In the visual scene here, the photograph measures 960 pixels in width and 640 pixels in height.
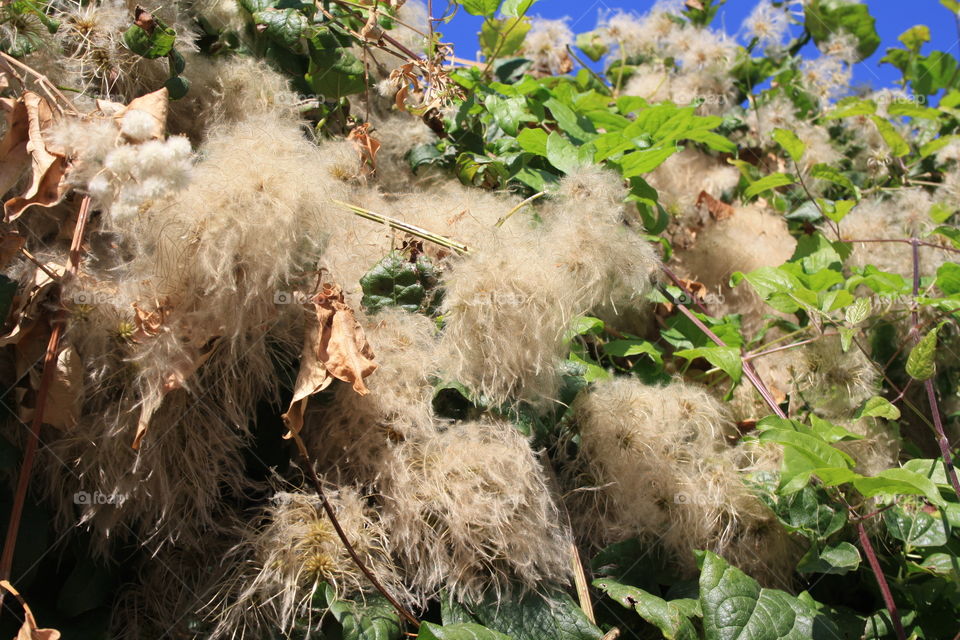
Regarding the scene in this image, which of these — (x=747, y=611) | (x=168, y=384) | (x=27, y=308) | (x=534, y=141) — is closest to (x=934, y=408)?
(x=747, y=611)

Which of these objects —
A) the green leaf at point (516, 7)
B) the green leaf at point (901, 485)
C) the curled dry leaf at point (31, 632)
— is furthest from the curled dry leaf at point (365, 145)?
the green leaf at point (901, 485)

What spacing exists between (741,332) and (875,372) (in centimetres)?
31

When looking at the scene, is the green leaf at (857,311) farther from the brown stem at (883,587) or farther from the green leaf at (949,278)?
the brown stem at (883,587)

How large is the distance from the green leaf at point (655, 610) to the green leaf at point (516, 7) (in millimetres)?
1161

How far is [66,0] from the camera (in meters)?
1.25

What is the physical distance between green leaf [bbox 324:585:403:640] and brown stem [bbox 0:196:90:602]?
41cm

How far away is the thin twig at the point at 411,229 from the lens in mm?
1226

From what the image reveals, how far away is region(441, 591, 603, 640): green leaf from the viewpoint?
1.05 m

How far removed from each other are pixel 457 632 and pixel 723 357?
70 cm

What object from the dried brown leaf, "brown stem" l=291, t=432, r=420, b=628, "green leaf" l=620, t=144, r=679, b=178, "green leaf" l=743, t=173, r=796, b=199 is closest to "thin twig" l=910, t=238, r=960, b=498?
"green leaf" l=743, t=173, r=796, b=199

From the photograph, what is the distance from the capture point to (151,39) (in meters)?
1.19

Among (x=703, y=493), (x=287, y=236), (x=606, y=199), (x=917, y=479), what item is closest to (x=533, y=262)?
(x=606, y=199)

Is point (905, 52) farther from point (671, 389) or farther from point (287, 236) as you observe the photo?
point (287, 236)

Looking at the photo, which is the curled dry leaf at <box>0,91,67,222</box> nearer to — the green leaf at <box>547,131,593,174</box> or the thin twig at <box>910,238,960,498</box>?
the green leaf at <box>547,131,593,174</box>
